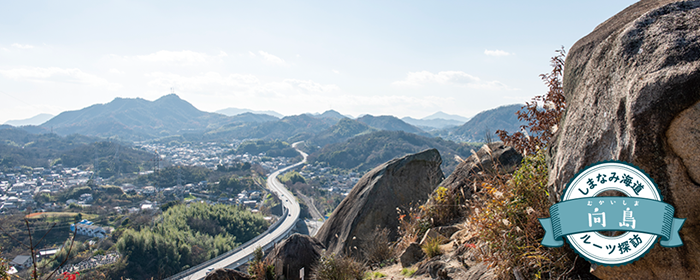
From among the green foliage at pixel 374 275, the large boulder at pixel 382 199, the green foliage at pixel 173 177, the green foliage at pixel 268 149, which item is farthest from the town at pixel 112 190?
A: the green foliage at pixel 374 275

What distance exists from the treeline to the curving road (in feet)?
8.89

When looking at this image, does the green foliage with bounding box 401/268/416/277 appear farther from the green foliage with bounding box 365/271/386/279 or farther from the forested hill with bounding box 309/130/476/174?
the forested hill with bounding box 309/130/476/174

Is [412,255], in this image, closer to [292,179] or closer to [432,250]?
[432,250]

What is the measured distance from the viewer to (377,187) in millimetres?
10391

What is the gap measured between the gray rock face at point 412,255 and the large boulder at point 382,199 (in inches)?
124

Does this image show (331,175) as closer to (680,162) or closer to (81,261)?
(81,261)

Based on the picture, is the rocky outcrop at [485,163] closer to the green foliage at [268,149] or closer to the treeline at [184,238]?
the treeline at [184,238]

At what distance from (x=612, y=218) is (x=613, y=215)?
26mm

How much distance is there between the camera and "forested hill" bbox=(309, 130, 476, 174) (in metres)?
112

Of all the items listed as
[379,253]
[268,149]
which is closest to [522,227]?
[379,253]

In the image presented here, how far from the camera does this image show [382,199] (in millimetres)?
10227

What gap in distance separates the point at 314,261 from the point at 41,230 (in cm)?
5639

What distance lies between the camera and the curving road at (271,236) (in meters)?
34.8

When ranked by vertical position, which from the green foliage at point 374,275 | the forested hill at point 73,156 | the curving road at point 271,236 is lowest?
the curving road at point 271,236
